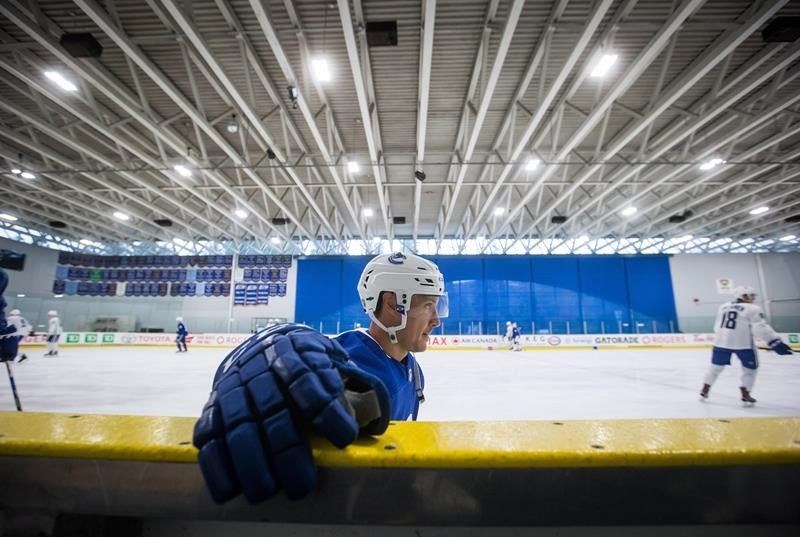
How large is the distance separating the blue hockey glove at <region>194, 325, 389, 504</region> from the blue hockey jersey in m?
0.83

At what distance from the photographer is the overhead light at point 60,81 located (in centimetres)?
786

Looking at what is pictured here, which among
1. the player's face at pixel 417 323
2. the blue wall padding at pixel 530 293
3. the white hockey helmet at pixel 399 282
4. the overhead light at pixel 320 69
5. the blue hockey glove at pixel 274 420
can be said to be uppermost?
the overhead light at pixel 320 69

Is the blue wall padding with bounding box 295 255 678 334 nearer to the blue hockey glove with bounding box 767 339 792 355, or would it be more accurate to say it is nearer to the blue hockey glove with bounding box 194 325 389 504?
the blue hockey glove with bounding box 767 339 792 355

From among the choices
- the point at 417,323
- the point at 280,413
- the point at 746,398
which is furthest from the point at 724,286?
the point at 280,413

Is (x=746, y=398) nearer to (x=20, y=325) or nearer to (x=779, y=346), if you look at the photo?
(x=779, y=346)

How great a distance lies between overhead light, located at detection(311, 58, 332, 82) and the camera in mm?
7187

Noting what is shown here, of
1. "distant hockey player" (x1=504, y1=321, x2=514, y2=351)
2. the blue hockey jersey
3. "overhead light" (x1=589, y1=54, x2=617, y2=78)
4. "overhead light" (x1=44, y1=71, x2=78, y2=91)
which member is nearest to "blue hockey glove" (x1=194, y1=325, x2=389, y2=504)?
the blue hockey jersey

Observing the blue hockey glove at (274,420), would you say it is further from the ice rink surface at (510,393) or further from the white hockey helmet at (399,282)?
the ice rink surface at (510,393)

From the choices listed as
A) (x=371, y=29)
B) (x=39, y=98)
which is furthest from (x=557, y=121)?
(x=39, y=98)

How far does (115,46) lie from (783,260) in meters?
38.2

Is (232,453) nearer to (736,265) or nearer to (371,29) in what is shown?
(371,29)

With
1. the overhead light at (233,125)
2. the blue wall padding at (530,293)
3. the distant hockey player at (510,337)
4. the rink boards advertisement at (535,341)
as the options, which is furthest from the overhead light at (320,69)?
the blue wall padding at (530,293)

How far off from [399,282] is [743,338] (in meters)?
6.17

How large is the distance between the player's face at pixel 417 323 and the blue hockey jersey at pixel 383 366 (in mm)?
121
